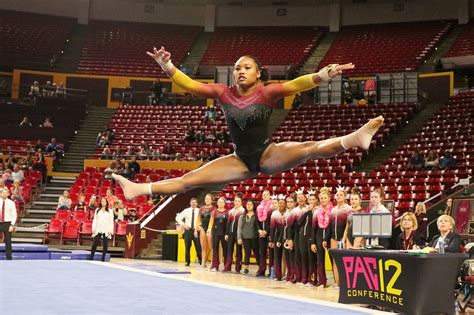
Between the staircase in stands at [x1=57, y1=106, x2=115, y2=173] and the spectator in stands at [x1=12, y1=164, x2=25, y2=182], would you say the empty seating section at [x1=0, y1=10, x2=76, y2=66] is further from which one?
the spectator in stands at [x1=12, y1=164, x2=25, y2=182]

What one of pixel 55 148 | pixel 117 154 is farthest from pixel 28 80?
pixel 117 154

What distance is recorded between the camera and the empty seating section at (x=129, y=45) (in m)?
31.0

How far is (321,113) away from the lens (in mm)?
24609

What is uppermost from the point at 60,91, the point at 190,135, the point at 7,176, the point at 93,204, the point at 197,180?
the point at 60,91

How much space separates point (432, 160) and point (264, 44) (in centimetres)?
1661

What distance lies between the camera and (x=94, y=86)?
3009 centimetres

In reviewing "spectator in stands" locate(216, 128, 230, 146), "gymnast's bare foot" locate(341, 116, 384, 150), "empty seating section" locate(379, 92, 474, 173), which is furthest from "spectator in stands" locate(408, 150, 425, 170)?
"gymnast's bare foot" locate(341, 116, 384, 150)

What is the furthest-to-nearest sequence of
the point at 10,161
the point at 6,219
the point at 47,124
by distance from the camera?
the point at 47,124, the point at 10,161, the point at 6,219

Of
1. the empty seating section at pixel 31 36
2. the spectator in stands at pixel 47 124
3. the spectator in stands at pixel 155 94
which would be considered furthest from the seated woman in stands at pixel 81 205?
the empty seating section at pixel 31 36

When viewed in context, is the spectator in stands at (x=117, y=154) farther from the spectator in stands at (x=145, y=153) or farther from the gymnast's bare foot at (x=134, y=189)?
the gymnast's bare foot at (x=134, y=189)

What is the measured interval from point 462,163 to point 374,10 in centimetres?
1713

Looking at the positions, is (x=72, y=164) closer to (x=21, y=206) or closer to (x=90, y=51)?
(x=21, y=206)

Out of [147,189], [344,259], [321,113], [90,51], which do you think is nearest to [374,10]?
[321,113]

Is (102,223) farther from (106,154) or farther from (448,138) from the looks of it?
(448,138)
